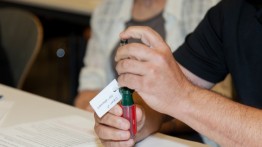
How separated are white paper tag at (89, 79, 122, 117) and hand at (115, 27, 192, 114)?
3cm

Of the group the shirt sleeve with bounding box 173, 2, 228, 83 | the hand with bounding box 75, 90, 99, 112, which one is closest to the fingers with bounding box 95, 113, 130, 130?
the shirt sleeve with bounding box 173, 2, 228, 83

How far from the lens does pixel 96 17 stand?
198 centimetres

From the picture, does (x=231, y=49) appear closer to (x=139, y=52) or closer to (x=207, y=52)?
(x=207, y=52)

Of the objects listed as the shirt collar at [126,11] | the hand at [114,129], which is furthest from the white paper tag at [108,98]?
the shirt collar at [126,11]

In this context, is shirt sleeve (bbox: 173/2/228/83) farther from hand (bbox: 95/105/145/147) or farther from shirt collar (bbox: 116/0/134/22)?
shirt collar (bbox: 116/0/134/22)

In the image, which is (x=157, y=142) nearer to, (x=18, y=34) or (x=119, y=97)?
(x=119, y=97)

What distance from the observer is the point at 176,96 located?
2.97 ft

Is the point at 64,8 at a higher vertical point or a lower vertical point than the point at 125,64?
lower

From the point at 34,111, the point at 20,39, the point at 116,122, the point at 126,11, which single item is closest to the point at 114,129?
the point at 116,122

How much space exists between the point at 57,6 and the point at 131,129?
7.06ft

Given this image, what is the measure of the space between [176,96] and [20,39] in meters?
1.19

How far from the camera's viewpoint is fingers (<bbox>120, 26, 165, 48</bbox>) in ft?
2.94

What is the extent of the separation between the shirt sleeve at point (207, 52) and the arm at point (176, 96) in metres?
0.38

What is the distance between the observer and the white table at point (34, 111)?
1.20 meters
